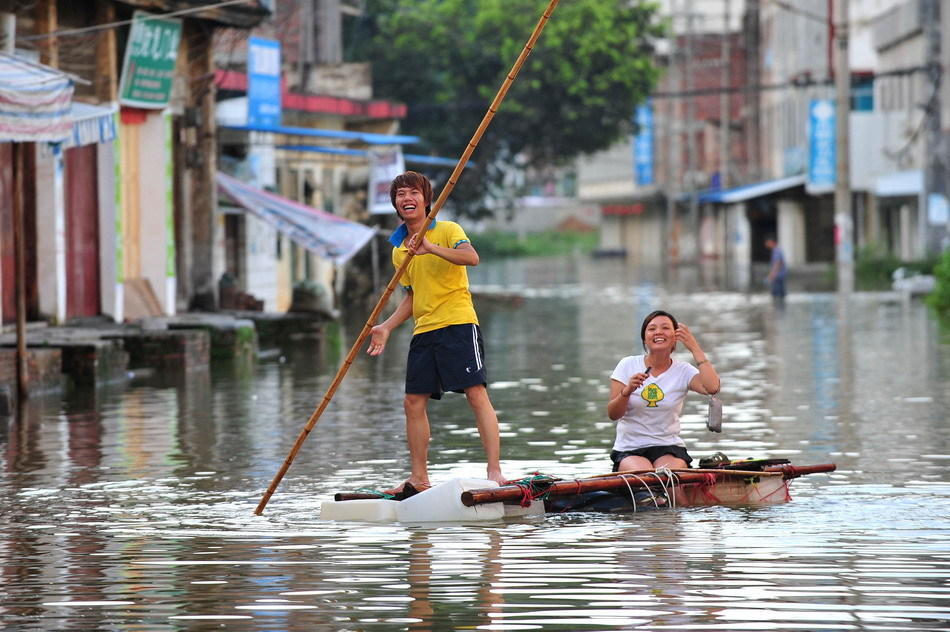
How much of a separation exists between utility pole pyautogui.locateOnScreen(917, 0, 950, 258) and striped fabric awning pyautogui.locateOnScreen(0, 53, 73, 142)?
24730 millimetres

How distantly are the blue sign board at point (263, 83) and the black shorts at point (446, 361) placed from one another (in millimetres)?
17615

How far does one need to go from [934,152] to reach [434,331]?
3049 centimetres

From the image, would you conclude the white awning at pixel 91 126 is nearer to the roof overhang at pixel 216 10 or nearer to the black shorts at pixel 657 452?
the roof overhang at pixel 216 10

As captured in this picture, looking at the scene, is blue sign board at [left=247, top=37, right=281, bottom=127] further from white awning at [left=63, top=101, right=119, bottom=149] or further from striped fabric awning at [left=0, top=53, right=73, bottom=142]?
striped fabric awning at [left=0, top=53, right=73, bottom=142]

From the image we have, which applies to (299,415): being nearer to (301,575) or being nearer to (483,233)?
(301,575)

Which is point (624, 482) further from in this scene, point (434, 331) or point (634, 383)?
point (434, 331)

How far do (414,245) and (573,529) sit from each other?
5.42ft

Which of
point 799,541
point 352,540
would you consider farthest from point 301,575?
point 799,541

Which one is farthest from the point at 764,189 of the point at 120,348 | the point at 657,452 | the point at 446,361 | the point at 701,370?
the point at 446,361

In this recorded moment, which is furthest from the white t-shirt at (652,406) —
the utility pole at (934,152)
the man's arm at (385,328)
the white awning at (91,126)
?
the utility pole at (934,152)

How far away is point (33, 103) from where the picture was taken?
51.1ft

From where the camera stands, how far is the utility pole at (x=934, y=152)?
3748 cm

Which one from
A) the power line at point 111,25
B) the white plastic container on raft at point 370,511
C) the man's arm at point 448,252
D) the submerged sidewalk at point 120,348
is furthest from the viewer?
the power line at point 111,25

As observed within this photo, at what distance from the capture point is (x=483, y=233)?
383ft
